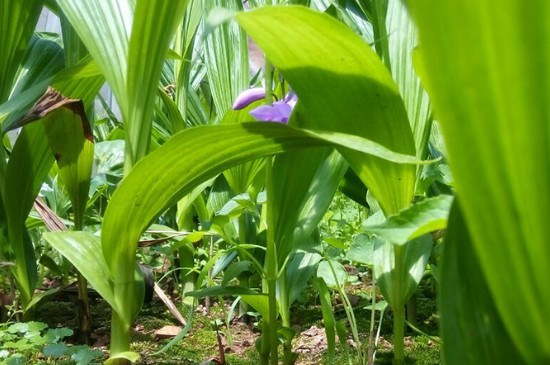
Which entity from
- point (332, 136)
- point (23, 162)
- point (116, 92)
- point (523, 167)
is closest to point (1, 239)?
point (23, 162)

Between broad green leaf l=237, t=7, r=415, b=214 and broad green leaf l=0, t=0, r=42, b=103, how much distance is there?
24.6 inches

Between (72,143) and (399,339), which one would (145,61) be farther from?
(399,339)

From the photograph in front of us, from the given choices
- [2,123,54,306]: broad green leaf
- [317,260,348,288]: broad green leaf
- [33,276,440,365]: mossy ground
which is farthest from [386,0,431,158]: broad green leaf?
[2,123,54,306]: broad green leaf

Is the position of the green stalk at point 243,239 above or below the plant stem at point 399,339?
above

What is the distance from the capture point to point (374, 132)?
0.65m

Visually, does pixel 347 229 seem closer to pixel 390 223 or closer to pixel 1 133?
pixel 1 133

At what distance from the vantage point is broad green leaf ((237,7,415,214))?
0.56 m

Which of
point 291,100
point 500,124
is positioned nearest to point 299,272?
point 291,100

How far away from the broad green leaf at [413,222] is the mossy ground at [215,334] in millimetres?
517

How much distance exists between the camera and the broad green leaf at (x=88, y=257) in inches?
28.9

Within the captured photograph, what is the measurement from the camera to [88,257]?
76cm

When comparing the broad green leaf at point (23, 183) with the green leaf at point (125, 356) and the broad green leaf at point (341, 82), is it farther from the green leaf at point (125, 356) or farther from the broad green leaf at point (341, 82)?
the broad green leaf at point (341, 82)

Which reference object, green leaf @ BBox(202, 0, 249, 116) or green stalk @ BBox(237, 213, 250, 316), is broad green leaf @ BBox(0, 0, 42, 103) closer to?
green leaf @ BBox(202, 0, 249, 116)

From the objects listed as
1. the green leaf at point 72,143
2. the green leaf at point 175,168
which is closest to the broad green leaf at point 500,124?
the green leaf at point 175,168
